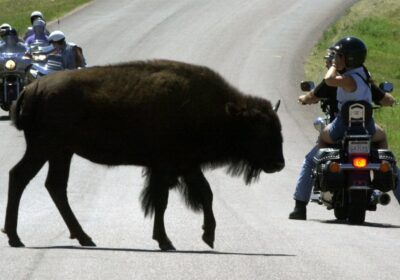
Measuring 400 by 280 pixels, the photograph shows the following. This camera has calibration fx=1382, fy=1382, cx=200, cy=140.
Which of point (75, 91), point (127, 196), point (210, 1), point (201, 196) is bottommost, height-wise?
point (210, 1)

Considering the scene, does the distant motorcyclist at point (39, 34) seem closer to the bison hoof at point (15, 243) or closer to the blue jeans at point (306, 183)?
the blue jeans at point (306, 183)

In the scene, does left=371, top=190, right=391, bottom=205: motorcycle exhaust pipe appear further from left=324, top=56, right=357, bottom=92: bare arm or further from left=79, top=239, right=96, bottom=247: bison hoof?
left=79, top=239, right=96, bottom=247: bison hoof

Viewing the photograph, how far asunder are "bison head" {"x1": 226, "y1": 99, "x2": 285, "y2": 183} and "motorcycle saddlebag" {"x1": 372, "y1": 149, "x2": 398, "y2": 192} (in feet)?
4.78

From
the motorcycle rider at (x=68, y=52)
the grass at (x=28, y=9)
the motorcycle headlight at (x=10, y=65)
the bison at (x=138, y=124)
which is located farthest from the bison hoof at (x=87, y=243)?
the grass at (x=28, y=9)

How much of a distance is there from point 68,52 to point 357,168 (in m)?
10.7

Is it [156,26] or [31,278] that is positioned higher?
[31,278]

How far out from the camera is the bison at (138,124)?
39.7 ft

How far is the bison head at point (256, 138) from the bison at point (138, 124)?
26mm

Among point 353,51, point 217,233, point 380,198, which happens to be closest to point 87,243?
point 217,233

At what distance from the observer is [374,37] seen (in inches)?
1693

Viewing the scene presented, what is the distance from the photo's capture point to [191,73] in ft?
40.2

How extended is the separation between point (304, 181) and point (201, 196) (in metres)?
2.67

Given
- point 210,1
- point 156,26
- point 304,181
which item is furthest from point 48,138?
point 210,1

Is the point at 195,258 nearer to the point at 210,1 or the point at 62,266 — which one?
the point at 62,266
